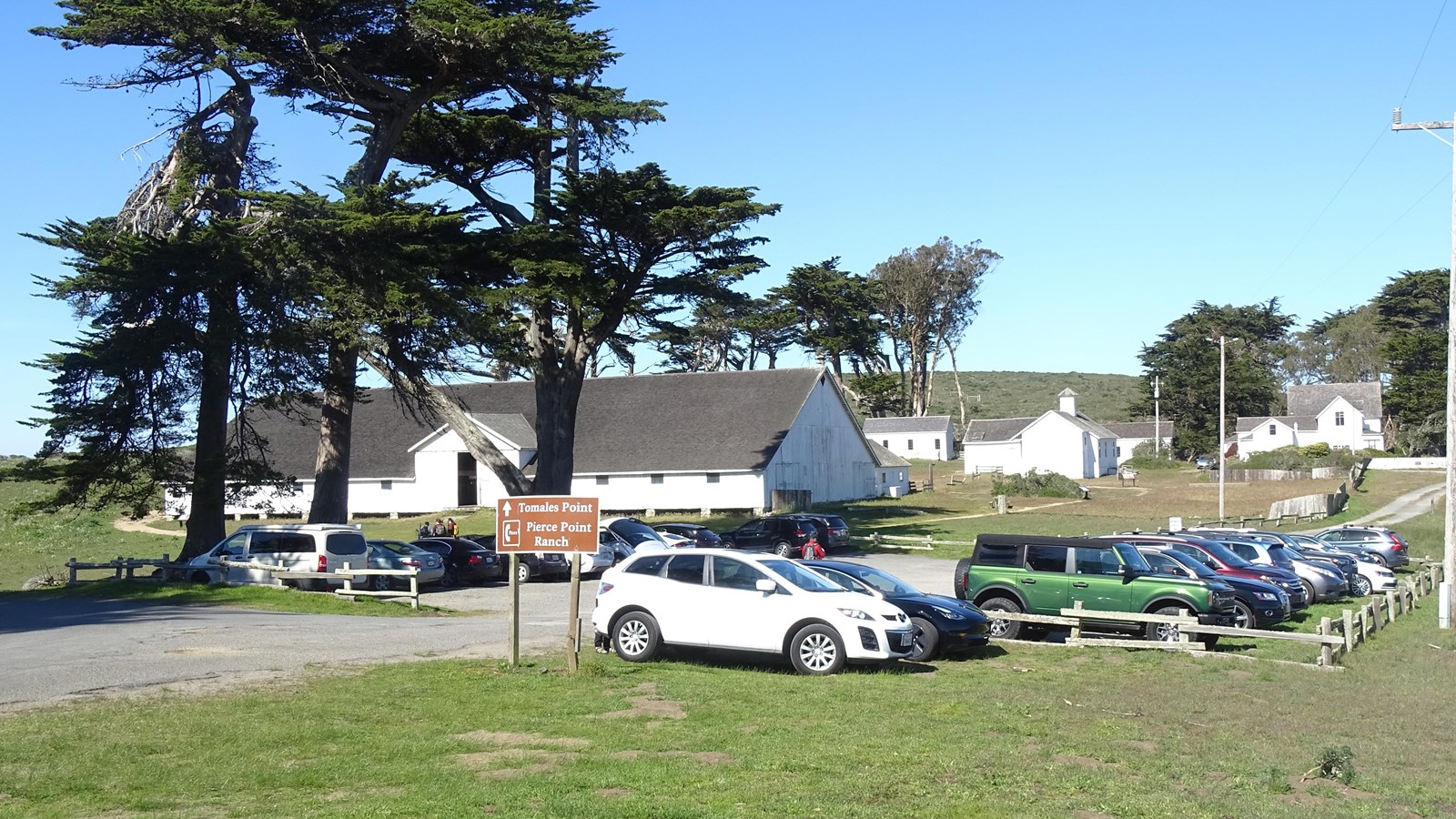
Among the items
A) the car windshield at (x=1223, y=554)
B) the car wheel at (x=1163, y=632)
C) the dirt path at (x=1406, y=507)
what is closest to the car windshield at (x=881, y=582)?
the car wheel at (x=1163, y=632)

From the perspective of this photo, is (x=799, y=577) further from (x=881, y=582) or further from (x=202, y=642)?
(x=202, y=642)

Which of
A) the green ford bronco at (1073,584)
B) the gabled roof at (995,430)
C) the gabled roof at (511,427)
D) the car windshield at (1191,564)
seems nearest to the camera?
the green ford bronco at (1073,584)

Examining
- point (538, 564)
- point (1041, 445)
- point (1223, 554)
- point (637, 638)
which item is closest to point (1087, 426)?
point (1041, 445)

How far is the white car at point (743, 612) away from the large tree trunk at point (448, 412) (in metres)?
22.1

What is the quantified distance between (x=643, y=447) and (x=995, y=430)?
44481 mm

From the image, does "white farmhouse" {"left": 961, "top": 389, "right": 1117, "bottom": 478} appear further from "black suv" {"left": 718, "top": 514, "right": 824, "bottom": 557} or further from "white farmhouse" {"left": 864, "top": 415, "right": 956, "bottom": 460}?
"black suv" {"left": 718, "top": 514, "right": 824, "bottom": 557}

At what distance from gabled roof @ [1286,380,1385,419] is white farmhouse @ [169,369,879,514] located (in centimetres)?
5636

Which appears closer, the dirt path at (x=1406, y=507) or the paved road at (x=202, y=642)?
the paved road at (x=202, y=642)

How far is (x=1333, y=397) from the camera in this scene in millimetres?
108312

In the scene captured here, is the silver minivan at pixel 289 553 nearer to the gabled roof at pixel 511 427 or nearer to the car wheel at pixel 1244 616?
the car wheel at pixel 1244 616

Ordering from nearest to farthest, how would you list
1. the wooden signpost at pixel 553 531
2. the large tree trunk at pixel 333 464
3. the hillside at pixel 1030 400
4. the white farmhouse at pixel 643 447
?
1. the wooden signpost at pixel 553 531
2. the large tree trunk at pixel 333 464
3. the white farmhouse at pixel 643 447
4. the hillside at pixel 1030 400

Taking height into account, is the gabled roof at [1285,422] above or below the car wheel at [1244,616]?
above

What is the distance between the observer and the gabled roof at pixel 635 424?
62.7 metres

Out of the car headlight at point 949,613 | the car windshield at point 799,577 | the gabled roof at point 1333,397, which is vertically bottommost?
the car headlight at point 949,613
